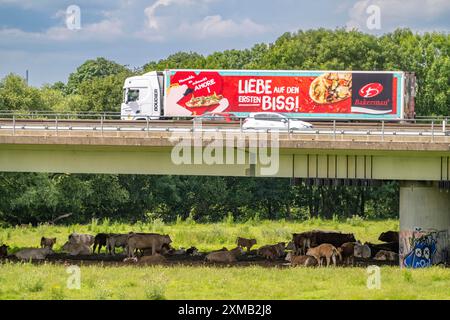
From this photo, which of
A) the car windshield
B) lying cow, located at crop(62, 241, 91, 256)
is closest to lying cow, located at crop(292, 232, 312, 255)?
the car windshield

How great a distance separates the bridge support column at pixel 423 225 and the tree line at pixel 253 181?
120 ft

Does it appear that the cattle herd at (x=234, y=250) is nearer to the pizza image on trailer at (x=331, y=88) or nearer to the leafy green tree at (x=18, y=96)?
the pizza image on trailer at (x=331, y=88)

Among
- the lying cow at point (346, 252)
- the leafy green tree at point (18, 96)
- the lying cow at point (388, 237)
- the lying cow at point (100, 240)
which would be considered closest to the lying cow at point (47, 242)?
the lying cow at point (100, 240)

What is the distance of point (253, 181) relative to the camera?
89688mm

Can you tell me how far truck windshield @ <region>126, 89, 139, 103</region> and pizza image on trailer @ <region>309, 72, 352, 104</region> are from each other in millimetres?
9973

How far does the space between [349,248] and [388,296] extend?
1207 centimetres

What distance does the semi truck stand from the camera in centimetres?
5678

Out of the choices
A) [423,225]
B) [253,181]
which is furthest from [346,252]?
[253,181]

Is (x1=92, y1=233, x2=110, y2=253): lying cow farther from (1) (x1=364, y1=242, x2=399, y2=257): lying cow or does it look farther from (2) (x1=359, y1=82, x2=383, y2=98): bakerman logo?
(2) (x1=359, y1=82, x2=383, y2=98): bakerman logo

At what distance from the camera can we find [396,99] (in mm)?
56969

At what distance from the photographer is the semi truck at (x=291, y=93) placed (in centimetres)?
5678

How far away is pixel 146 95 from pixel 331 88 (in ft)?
34.2
